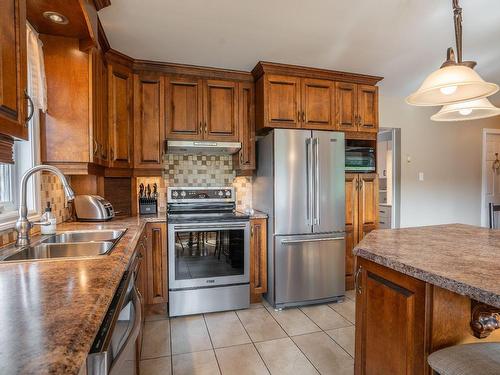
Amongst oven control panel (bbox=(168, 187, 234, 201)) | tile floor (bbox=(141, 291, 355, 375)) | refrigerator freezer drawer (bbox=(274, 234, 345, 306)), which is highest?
oven control panel (bbox=(168, 187, 234, 201))

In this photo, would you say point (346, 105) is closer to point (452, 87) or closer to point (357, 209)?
point (357, 209)

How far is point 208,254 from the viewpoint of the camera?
270cm

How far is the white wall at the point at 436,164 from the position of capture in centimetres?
409

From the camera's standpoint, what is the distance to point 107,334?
73 cm

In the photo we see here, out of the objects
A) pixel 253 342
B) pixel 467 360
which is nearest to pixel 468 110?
pixel 467 360

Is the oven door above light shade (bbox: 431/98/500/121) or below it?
below

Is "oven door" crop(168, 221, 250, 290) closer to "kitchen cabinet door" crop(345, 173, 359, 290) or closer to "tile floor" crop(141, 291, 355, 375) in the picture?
"tile floor" crop(141, 291, 355, 375)

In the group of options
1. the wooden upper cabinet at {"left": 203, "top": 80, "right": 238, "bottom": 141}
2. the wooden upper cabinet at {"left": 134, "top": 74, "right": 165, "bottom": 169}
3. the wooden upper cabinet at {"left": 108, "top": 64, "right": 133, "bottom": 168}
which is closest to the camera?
the wooden upper cabinet at {"left": 108, "top": 64, "right": 133, "bottom": 168}

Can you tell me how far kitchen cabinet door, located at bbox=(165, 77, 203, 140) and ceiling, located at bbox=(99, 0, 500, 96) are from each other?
216 millimetres

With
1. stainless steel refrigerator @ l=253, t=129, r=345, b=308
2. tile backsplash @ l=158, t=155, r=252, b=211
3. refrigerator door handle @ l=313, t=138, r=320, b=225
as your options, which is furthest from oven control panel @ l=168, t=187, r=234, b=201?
refrigerator door handle @ l=313, t=138, r=320, b=225

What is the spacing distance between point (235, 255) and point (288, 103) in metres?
1.57

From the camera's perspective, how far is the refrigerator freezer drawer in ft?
9.09

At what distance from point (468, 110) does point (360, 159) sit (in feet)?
4.42

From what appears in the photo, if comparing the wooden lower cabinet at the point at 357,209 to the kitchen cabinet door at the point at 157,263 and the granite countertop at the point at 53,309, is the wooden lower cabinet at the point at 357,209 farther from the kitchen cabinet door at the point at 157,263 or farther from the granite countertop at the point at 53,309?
the granite countertop at the point at 53,309
